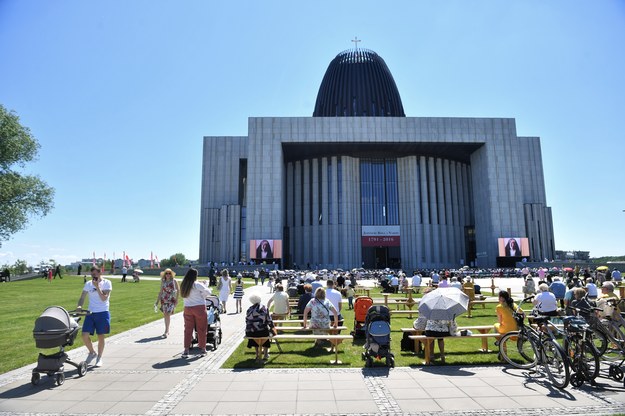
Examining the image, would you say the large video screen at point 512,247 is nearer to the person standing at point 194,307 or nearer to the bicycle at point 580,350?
the bicycle at point 580,350

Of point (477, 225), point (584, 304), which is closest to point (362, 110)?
point (477, 225)

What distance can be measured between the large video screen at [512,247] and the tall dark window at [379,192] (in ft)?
51.6

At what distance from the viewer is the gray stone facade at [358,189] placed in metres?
58.5

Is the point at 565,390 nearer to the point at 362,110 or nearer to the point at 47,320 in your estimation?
the point at 47,320

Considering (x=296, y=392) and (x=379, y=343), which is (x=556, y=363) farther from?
(x=296, y=392)

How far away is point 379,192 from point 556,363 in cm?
5768

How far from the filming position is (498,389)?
21.3 ft

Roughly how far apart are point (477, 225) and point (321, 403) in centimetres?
6391

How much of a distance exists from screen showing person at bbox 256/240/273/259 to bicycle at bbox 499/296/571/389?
48223 mm

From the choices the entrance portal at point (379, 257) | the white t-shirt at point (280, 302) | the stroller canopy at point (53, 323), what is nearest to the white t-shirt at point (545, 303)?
the white t-shirt at point (280, 302)

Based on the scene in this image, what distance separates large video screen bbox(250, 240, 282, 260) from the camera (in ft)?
182

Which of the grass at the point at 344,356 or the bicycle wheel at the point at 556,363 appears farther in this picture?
the grass at the point at 344,356

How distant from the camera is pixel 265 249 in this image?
2200 inches

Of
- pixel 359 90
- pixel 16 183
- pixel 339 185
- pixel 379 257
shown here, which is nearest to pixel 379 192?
pixel 339 185
